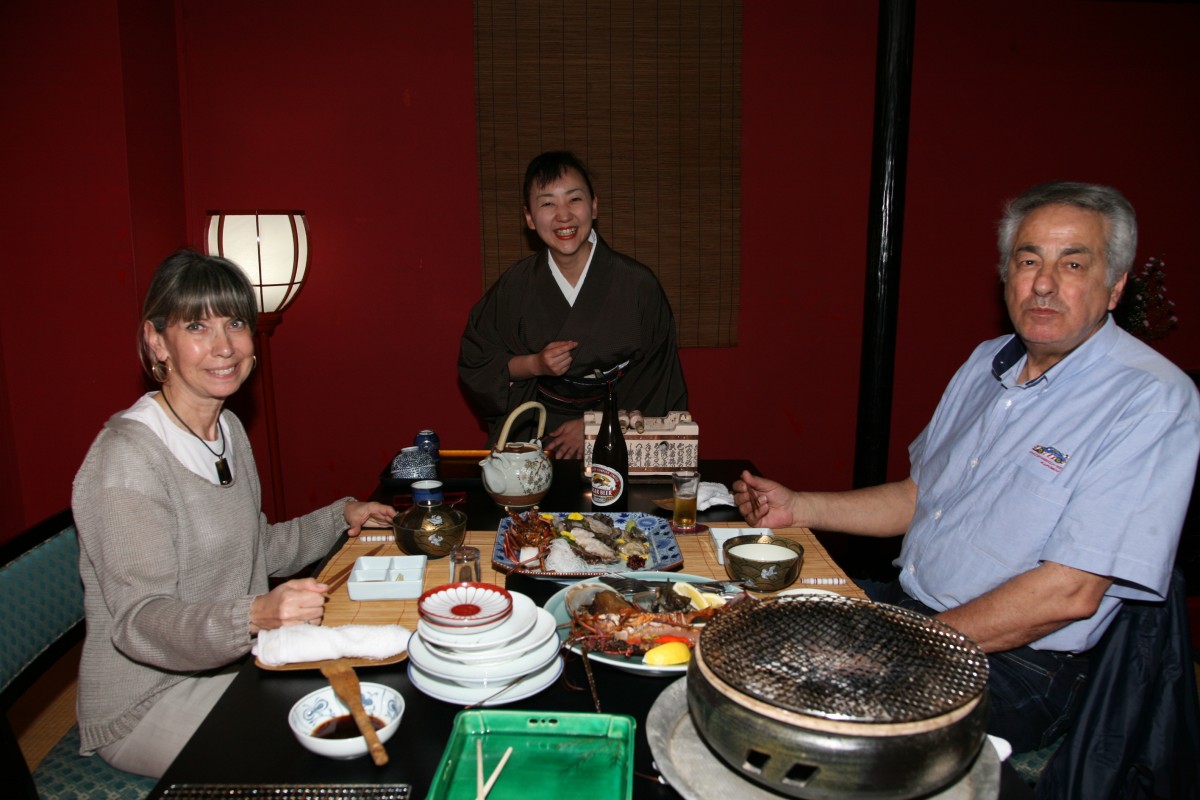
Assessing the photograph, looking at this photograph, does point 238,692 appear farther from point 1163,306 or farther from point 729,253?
point 1163,306

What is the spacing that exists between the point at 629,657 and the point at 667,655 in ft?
0.19

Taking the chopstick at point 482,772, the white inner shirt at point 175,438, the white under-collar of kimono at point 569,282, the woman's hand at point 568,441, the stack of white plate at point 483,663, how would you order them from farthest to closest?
the white under-collar of kimono at point 569,282 < the woman's hand at point 568,441 < the white inner shirt at point 175,438 < the stack of white plate at point 483,663 < the chopstick at point 482,772

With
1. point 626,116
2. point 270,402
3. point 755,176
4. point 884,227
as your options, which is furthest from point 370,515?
point 755,176

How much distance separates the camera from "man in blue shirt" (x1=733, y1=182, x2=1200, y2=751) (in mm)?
1435

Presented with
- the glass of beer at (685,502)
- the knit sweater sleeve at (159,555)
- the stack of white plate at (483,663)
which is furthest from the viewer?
the glass of beer at (685,502)

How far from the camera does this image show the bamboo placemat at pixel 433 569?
4.55 feet

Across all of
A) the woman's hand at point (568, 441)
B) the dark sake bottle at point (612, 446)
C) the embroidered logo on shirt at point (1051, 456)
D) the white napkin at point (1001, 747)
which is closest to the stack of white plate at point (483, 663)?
the white napkin at point (1001, 747)

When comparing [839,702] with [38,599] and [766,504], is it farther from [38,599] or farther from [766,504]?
[38,599]

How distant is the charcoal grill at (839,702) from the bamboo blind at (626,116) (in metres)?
3.15

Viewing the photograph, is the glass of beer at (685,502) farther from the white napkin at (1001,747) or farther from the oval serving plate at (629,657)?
the white napkin at (1001,747)

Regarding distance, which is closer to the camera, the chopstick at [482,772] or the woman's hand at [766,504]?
the chopstick at [482,772]

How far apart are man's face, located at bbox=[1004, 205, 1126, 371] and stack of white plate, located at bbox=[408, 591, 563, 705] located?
45.3 inches

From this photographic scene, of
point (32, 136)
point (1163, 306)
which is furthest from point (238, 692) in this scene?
point (1163, 306)

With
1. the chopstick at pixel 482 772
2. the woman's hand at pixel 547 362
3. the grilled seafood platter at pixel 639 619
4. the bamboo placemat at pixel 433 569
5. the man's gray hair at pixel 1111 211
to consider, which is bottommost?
the bamboo placemat at pixel 433 569
